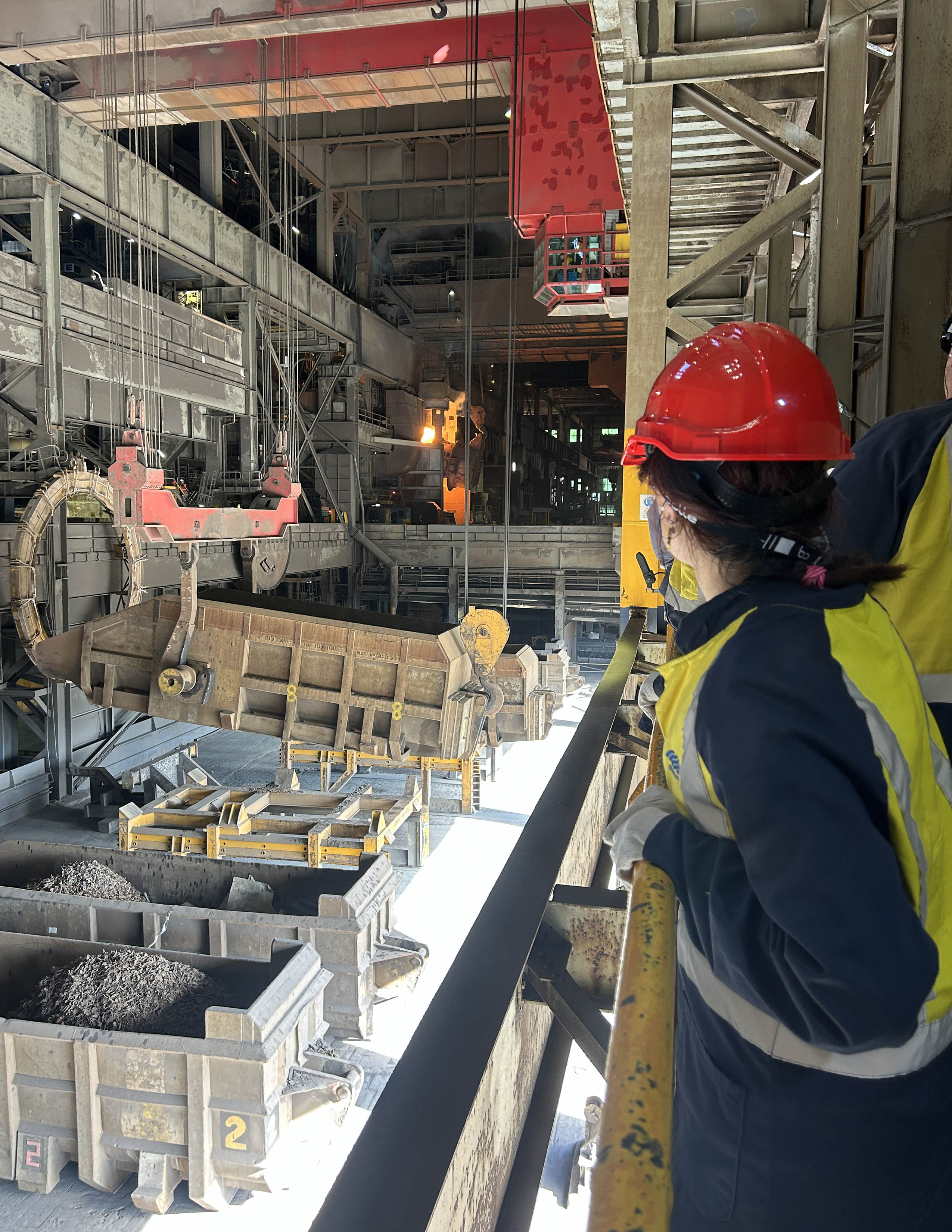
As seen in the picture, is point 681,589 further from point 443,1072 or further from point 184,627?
point 184,627

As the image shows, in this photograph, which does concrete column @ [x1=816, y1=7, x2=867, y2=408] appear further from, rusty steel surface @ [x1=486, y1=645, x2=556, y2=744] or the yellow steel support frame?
rusty steel surface @ [x1=486, y1=645, x2=556, y2=744]

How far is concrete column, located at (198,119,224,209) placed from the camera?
1574 cm

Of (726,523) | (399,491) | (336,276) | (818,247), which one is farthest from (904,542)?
(399,491)

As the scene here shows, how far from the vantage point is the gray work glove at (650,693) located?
6.58 feet

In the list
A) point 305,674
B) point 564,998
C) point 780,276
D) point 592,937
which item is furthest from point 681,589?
point 305,674

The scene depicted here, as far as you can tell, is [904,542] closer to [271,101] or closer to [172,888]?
[172,888]

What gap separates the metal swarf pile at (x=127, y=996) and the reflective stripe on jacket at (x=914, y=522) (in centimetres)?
540

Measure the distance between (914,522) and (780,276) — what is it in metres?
7.11

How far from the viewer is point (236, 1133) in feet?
17.2

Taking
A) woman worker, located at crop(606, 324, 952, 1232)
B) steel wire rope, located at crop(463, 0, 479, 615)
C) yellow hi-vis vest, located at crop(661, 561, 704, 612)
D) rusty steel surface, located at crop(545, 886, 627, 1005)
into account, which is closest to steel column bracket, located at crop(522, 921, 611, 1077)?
rusty steel surface, located at crop(545, 886, 627, 1005)

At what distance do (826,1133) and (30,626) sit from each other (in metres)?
12.0

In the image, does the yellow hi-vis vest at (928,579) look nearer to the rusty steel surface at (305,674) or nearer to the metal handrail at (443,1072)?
the metal handrail at (443,1072)

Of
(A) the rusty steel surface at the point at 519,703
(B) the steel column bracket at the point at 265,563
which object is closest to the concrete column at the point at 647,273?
(A) the rusty steel surface at the point at 519,703

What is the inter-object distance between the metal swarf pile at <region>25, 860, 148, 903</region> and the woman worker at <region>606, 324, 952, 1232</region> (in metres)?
6.72
